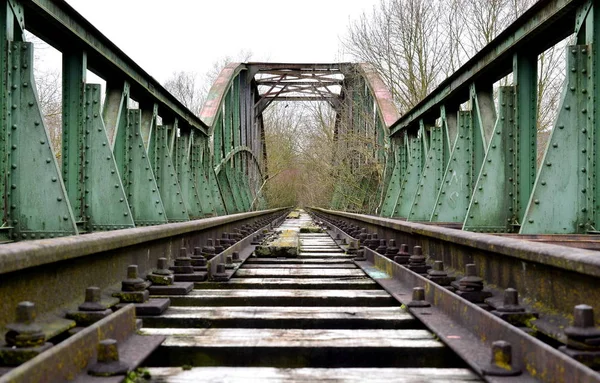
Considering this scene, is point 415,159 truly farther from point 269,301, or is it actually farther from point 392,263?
point 269,301

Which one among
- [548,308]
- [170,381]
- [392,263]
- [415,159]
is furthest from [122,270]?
[415,159]

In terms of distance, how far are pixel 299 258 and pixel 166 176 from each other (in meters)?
3.33

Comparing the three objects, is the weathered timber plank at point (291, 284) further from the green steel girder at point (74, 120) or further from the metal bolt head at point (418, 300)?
the green steel girder at point (74, 120)

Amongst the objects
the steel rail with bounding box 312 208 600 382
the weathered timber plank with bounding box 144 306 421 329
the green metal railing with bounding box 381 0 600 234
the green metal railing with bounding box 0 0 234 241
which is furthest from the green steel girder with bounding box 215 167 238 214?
the weathered timber plank with bounding box 144 306 421 329

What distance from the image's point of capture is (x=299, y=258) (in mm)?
6980

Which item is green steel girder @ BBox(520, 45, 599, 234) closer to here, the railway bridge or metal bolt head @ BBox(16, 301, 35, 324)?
the railway bridge

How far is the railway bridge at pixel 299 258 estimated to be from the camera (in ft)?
7.27

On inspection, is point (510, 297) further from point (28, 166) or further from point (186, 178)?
point (186, 178)

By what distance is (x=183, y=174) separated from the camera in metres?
10.9

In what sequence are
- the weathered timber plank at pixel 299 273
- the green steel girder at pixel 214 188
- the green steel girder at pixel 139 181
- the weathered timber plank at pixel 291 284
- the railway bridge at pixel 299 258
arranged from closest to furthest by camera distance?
the railway bridge at pixel 299 258 → the weathered timber plank at pixel 291 284 → the weathered timber plank at pixel 299 273 → the green steel girder at pixel 139 181 → the green steel girder at pixel 214 188

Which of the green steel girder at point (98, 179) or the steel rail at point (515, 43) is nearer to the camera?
the steel rail at point (515, 43)

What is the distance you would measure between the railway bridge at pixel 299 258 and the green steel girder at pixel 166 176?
A: 32mm

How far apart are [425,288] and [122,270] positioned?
184 cm

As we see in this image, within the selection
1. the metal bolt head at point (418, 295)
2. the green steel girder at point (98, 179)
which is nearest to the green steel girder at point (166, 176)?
the green steel girder at point (98, 179)
